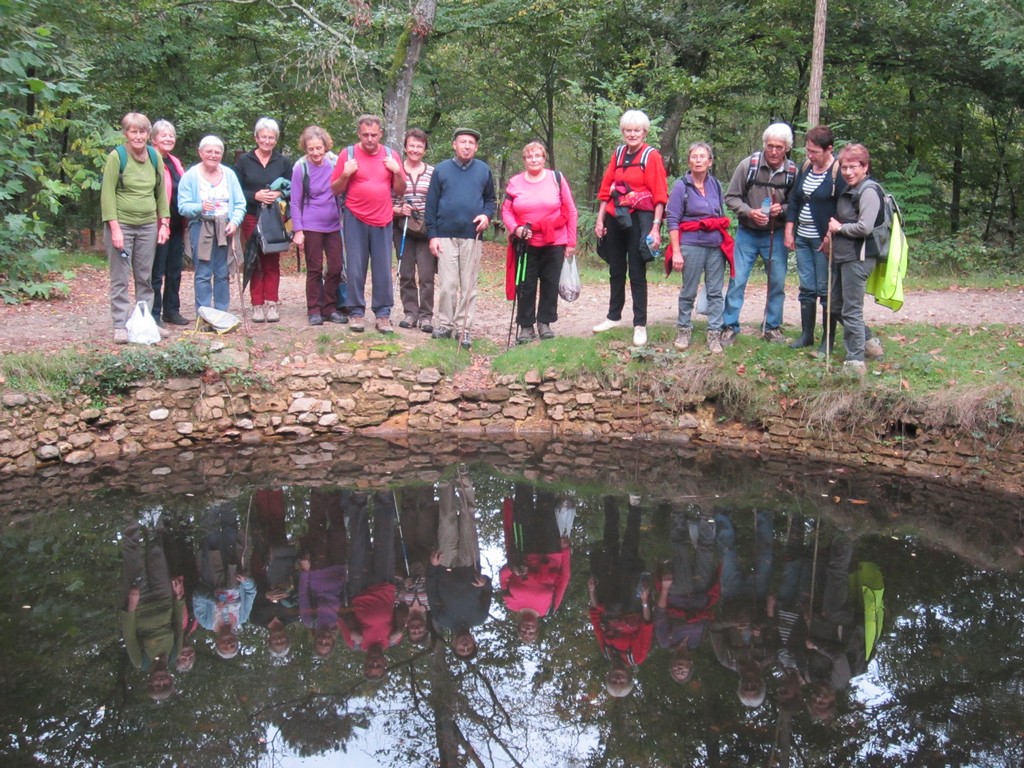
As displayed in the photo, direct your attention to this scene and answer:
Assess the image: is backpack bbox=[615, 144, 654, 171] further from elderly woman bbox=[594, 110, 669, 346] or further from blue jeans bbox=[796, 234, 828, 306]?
blue jeans bbox=[796, 234, 828, 306]

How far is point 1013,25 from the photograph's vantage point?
11.0 meters

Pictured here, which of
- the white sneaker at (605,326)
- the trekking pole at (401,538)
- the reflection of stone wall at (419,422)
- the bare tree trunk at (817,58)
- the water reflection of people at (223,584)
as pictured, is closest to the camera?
the water reflection of people at (223,584)

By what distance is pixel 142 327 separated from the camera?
7879 millimetres

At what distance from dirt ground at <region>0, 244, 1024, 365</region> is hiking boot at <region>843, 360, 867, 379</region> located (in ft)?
3.55

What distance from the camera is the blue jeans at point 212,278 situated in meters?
8.34

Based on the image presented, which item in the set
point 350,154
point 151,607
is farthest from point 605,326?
point 151,607

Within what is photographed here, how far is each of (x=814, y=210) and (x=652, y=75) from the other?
315 inches

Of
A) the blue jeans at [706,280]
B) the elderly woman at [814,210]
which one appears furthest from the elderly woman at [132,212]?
the elderly woman at [814,210]

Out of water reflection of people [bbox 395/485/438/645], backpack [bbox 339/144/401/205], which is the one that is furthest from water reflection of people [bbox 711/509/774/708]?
backpack [bbox 339/144/401/205]

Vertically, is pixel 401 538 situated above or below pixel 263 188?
below

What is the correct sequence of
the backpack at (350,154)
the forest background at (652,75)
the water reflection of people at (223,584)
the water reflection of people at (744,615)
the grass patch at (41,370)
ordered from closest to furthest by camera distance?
the water reflection of people at (744,615), the water reflection of people at (223,584), the grass patch at (41,370), the backpack at (350,154), the forest background at (652,75)

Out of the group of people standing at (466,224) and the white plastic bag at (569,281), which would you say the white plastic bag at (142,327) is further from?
the white plastic bag at (569,281)

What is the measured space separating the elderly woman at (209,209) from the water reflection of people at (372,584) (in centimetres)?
306

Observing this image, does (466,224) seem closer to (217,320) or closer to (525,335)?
(525,335)
